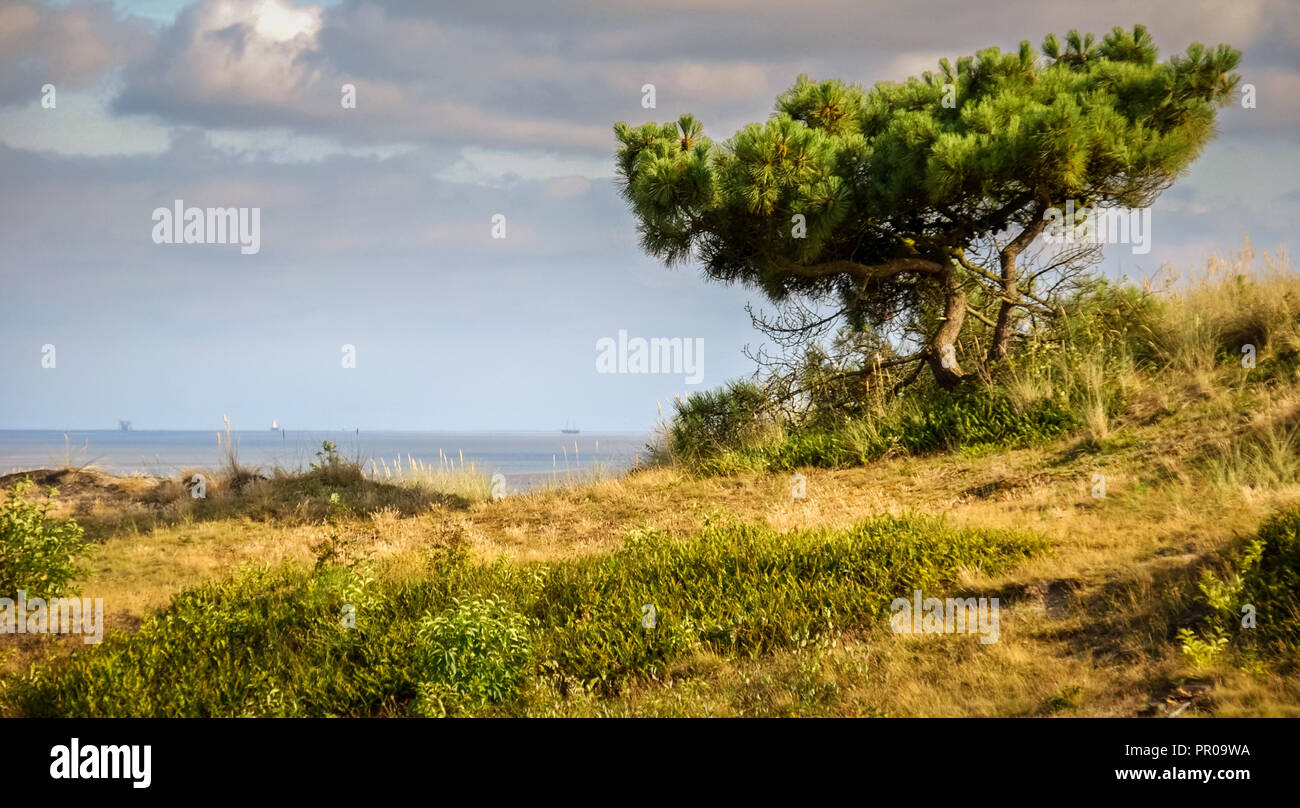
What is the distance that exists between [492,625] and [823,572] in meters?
2.55

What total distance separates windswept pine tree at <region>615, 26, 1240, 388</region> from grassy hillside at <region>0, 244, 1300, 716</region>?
74.4 inches

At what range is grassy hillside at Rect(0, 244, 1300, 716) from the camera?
215 inches

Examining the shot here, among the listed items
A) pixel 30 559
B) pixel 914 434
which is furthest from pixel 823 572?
pixel 30 559

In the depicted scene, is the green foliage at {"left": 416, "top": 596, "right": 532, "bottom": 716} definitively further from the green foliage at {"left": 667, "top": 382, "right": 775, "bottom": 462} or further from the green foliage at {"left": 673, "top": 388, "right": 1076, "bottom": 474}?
the green foliage at {"left": 667, "top": 382, "right": 775, "bottom": 462}

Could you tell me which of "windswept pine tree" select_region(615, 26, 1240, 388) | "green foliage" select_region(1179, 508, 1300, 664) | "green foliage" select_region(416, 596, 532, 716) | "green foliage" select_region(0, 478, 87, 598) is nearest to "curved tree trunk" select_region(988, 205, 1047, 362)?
"windswept pine tree" select_region(615, 26, 1240, 388)

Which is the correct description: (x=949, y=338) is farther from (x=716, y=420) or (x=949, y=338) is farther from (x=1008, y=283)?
(x=716, y=420)

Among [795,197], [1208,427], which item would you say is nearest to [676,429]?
[795,197]

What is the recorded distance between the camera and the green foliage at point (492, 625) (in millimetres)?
6125

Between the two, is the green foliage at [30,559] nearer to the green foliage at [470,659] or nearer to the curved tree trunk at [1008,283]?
the green foliage at [470,659]
